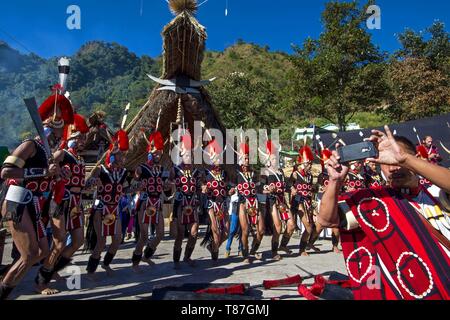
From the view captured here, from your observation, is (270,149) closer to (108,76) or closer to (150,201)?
(150,201)

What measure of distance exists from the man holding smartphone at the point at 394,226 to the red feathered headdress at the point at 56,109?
152 inches

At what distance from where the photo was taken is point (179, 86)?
12820mm

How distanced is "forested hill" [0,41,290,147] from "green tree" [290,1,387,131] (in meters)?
25.9

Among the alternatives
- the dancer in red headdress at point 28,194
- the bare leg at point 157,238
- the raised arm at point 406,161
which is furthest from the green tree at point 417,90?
the raised arm at point 406,161

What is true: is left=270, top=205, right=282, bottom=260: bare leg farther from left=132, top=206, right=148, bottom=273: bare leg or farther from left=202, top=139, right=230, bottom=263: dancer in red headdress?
left=132, top=206, right=148, bottom=273: bare leg

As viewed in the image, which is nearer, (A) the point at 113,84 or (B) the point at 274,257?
(B) the point at 274,257

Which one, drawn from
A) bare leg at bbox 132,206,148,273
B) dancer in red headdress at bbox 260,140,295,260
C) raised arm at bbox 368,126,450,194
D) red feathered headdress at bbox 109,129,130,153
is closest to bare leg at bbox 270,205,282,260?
dancer in red headdress at bbox 260,140,295,260

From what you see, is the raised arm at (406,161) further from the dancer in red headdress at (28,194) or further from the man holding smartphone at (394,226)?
the dancer in red headdress at (28,194)

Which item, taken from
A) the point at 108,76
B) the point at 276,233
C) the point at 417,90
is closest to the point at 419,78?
the point at 417,90

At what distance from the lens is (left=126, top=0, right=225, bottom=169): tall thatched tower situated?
39.0 ft
